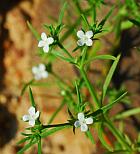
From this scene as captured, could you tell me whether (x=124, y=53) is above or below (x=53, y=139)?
above

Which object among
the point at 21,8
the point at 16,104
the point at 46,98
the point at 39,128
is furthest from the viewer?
the point at 21,8

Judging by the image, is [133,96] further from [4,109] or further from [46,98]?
[4,109]

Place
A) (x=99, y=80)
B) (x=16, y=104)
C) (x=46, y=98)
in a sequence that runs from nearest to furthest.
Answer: (x=99, y=80)
(x=46, y=98)
(x=16, y=104)

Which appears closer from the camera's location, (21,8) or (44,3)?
(44,3)

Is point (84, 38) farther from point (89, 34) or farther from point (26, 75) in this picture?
point (26, 75)

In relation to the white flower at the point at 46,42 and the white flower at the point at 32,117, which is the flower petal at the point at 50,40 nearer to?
the white flower at the point at 46,42

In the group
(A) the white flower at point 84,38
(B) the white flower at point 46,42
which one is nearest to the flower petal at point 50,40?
(B) the white flower at point 46,42

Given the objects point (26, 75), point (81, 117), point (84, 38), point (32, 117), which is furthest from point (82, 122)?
point (26, 75)

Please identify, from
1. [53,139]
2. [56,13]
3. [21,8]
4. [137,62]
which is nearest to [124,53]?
[137,62]

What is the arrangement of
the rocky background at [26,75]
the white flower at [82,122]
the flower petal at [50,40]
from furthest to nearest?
the rocky background at [26,75]
the flower petal at [50,40]
the white flower at [82,122]
